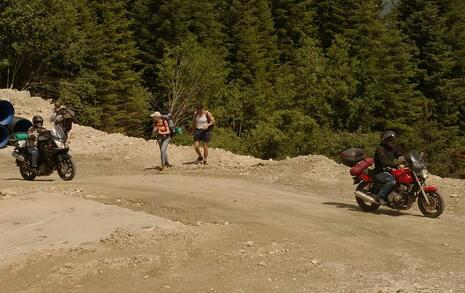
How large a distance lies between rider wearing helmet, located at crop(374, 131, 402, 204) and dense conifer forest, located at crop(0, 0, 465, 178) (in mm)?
30908

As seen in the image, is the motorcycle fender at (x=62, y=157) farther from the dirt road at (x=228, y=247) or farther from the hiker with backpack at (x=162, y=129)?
the hiker with backpack at (x=162, y=129)

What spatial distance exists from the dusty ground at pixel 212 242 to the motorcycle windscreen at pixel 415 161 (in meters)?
1.04

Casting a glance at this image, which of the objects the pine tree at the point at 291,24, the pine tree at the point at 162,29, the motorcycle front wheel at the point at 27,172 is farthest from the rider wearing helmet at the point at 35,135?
the pine tree at the point at 291,24

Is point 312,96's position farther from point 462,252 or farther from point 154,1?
point 462,252

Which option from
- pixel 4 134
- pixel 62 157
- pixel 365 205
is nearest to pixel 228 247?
pixel 365 205

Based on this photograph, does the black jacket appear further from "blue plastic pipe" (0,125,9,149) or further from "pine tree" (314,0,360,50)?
"pine tree" (314,0,360,50)

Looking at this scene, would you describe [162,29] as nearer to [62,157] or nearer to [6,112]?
[6,112]

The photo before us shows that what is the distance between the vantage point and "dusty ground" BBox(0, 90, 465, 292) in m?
8.44

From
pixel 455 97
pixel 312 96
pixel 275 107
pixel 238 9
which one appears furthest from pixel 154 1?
pixel 455 97

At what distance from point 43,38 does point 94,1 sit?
21.8 m

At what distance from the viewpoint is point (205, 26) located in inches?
2840

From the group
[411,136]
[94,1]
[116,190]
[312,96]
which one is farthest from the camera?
[94,1]

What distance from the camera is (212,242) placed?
33.0ft

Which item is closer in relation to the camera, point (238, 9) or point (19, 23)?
point (19, 23)
